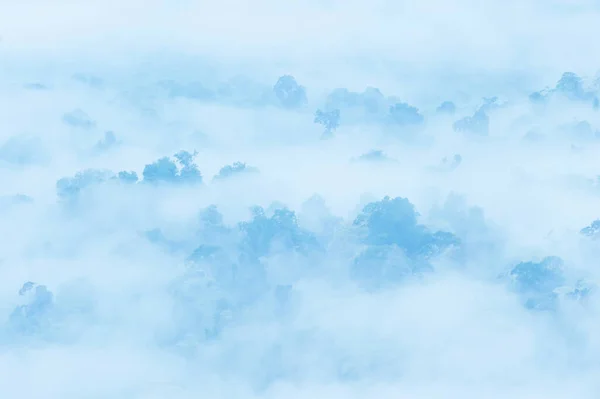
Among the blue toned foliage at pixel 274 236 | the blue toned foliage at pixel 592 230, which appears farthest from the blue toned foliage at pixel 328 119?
the blue toned foliage at pixel 592 230

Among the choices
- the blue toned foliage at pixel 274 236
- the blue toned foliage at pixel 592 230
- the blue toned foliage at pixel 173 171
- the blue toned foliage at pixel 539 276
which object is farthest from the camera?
the blue toned foliage at pixel 173 171

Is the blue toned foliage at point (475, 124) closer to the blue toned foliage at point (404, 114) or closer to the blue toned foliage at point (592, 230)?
the blue toned foliage at point (404, 114)

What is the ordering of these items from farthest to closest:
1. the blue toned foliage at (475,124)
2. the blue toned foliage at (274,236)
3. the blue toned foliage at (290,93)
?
the blue toned foliage at (290,93), the blue toned foliage at (475,124), the blue toned foliage at (274,236)

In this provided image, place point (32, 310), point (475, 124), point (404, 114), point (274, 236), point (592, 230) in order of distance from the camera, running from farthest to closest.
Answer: point (404, 114), point (475, 124), point (274, 236), point (592, 230), point (32, 310)

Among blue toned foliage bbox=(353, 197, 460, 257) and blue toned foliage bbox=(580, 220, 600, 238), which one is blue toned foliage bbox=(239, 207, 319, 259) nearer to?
blue toned foliage bbox=(353, 197, 460, 257)

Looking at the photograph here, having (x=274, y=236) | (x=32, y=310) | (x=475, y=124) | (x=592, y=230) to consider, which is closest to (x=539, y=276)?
(x=592, y=230)

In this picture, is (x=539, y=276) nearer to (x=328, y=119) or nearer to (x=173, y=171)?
(x=328, y=119)

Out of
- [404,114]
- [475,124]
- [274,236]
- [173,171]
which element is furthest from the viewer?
[404,114]

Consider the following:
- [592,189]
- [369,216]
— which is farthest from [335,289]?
[592,189]

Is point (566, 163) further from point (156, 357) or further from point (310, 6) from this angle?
point (156, 357)

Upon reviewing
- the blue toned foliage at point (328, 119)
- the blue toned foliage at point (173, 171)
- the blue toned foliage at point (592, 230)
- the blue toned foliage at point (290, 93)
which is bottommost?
the blue toned foliage at point (592, 230)

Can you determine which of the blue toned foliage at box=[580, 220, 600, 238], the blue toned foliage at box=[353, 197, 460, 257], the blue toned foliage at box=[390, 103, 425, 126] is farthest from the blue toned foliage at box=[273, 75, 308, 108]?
the blue toned foliage at box=[580, 220, 600, 238]

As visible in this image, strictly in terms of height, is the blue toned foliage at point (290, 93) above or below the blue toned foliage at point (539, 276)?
above

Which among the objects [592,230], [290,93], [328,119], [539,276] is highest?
[290,93]
